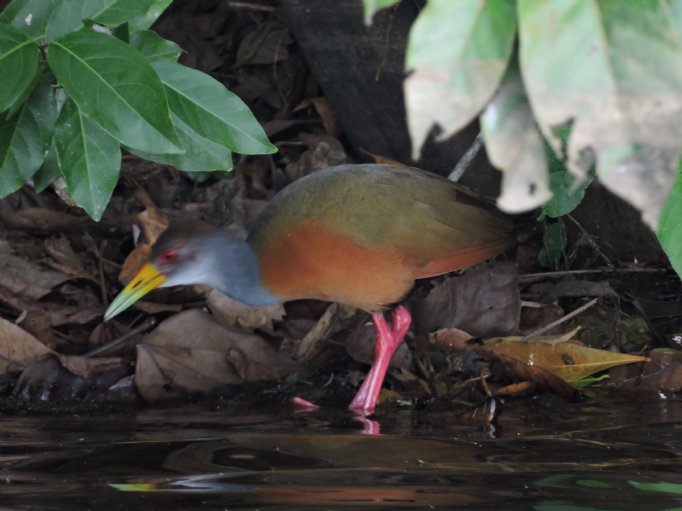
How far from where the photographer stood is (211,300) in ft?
15.5

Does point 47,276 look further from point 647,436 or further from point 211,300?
point 647,436

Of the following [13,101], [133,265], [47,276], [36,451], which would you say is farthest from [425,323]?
[13,101]

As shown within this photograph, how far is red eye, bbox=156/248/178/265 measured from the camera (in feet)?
14.1

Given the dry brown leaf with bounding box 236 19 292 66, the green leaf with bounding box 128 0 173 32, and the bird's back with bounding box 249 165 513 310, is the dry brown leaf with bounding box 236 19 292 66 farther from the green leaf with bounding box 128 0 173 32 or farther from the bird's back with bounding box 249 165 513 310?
the green leaf with bounding box 128 0 173 32

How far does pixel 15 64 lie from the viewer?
2.80m

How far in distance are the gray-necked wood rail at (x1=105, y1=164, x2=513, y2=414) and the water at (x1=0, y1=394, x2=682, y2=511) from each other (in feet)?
1.60

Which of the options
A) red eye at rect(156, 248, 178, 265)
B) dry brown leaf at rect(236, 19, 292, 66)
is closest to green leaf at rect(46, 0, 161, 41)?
red eye at rect(156, 248, 178, 265)

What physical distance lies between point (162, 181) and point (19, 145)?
2.26m

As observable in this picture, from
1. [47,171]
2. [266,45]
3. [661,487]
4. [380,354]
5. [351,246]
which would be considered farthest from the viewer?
[266,45]

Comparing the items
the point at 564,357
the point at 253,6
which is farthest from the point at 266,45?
the point at 564,357

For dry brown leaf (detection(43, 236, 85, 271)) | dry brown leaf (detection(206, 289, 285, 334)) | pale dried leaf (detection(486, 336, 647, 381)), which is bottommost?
pale dried leaf (detection(486, 336, 647, 381))

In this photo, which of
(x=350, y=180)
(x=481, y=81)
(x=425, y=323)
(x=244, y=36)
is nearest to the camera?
(x=481, y=81)

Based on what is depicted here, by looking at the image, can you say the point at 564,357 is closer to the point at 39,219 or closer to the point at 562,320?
the point at 562,320

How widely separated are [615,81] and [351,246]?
3064 mm
